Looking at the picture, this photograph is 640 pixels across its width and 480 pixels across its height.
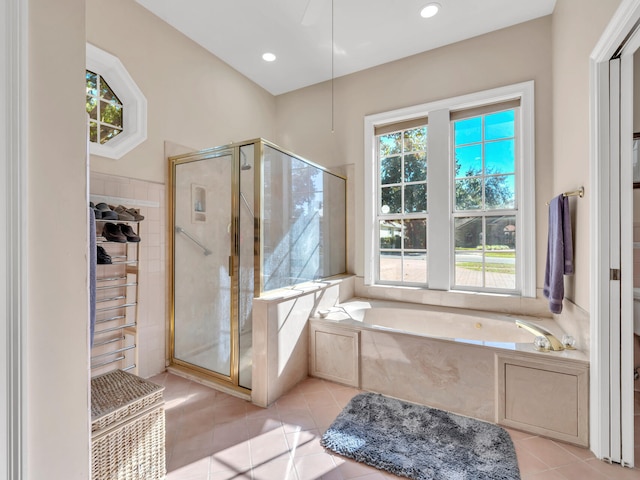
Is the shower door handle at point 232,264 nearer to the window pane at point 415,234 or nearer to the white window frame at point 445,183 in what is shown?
the white window frame at point 445,183

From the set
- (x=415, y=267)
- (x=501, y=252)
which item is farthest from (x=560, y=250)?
(x=415, y=267)

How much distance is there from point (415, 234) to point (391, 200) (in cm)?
47

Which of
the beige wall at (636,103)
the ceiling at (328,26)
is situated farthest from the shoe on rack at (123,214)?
the beige wall at (636,103)

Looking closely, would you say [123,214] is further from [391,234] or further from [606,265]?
[606,265]

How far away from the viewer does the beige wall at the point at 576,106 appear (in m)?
1.74

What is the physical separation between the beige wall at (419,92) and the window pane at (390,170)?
0.25m

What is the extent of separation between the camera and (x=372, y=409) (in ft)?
6.66

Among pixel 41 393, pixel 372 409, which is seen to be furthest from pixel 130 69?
pixel 372 409

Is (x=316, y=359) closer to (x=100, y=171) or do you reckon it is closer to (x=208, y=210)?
(x=208, y=210)

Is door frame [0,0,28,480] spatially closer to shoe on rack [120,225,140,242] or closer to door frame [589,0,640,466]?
shoe on rack [120,225,140,242]

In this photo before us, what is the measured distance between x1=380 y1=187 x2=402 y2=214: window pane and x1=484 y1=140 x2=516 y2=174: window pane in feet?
2.88

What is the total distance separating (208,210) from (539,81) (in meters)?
3.08

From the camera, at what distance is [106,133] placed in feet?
7.55

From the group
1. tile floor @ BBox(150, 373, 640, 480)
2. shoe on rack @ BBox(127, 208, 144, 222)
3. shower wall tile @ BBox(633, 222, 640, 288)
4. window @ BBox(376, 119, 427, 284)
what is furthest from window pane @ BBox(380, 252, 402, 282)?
shoe on rack @ BBox(127, 208, 144, 222)
